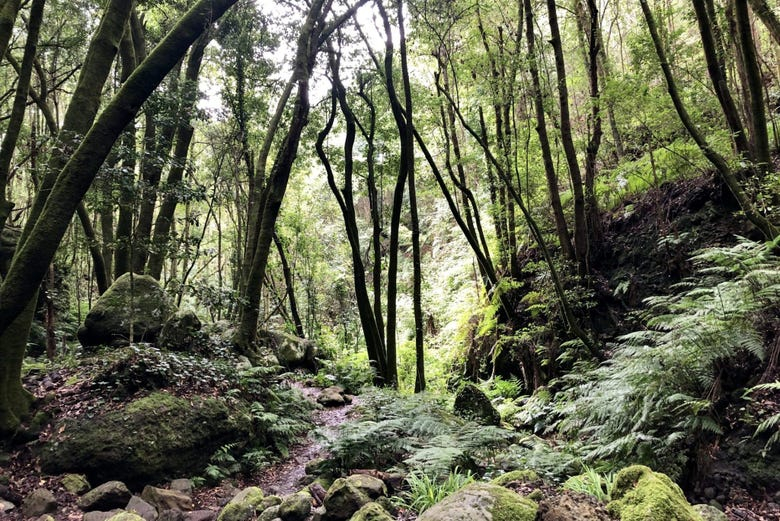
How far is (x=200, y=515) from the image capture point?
449cm

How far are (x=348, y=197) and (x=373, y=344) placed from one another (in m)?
4.17

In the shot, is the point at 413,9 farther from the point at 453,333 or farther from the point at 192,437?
the point at 192,437

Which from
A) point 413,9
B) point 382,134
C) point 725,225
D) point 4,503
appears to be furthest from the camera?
point 382,134

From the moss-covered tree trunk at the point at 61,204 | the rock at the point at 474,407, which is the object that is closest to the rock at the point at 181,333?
the moss-covered tree trunk at the point at 61,204

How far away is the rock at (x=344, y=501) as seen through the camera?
399 centimetres

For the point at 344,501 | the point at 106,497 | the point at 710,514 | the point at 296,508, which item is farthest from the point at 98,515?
the point at 710,514

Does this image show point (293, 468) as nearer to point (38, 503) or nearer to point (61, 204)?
point (38, 503)

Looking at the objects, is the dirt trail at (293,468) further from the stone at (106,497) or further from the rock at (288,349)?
the rock at (288,349)

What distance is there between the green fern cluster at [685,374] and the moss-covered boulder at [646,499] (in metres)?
1.32

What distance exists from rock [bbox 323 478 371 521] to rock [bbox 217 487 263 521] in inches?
34.9

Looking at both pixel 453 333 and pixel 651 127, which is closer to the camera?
pixel 651 127

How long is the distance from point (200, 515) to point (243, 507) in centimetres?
51

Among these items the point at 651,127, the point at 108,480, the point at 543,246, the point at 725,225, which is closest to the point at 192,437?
the point at 108,480

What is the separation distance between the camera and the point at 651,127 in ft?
26.6
